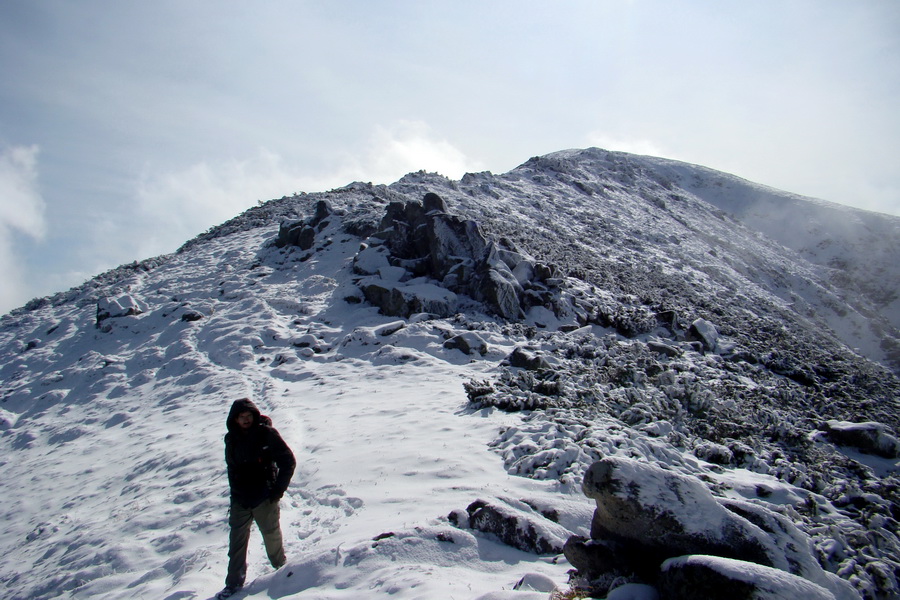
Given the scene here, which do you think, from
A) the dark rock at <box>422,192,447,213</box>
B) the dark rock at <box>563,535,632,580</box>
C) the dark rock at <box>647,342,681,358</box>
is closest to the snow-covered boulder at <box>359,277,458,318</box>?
the dark rock at <box>422,192,447,213</box>

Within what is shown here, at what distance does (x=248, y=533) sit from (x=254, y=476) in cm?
60

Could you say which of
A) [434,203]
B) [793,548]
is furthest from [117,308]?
[793,548]

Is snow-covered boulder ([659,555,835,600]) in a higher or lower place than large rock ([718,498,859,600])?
higher

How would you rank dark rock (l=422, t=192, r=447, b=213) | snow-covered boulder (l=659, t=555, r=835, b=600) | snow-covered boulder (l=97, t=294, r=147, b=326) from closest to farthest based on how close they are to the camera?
snow-covered boulder (l=659, t=555, r=835, b=600), snow-covered boulder (l=97, t=294, r=147, b=326), dark rock (l=422, t=192, r=447, b=213)

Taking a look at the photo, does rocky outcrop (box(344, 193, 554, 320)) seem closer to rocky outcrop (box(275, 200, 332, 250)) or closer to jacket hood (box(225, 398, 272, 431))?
rocky outcrop (box(275, 200, 332, 250))

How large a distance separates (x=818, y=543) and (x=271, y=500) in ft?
20.7

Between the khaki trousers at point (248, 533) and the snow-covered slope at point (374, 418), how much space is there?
0.26 m

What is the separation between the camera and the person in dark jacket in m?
5.04

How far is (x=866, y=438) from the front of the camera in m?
8.91

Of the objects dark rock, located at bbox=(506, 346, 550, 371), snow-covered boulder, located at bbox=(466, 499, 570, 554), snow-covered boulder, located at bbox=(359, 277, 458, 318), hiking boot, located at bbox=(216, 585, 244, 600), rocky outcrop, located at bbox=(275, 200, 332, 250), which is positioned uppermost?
rocky outcrop, located at bbox=(275, 200, 332, 250)

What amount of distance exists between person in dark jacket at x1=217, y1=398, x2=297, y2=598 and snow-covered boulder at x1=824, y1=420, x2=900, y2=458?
1026 cm

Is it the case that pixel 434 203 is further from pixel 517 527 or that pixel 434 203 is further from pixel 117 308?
pixel 517 527

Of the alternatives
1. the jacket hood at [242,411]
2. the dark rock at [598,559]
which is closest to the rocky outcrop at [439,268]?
the jacket hood at [242,411]

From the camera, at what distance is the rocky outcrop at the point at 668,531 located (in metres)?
3.87
